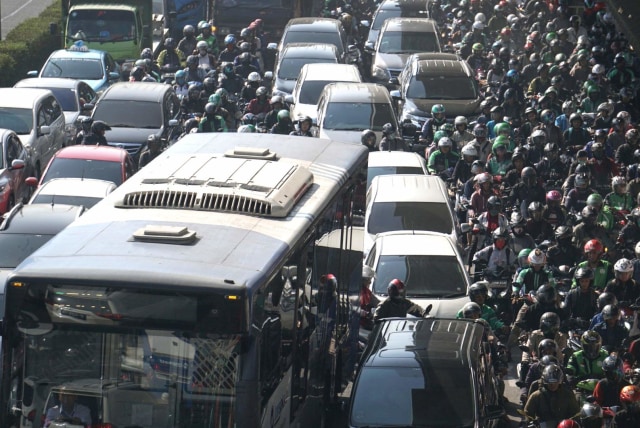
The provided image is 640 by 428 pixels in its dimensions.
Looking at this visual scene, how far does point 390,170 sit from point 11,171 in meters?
5.54

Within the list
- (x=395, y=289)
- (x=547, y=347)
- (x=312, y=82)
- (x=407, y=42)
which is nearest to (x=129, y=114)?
(x=312, y=82)

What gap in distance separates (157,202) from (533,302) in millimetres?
6357

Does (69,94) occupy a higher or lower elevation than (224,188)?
lower

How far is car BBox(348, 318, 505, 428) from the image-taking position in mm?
12195

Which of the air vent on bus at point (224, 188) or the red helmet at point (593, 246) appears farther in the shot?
the red helmet at point (593, 246)

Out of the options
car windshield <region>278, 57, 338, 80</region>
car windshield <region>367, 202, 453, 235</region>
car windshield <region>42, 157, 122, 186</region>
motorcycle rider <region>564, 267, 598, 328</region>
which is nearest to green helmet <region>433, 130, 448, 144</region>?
car windshield <region>367, 202, 453, 235</region>

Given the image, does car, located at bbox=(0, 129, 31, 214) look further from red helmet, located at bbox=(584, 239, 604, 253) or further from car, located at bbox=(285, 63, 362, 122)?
red helmet, located at bbox=(584, 239, 604, 253)

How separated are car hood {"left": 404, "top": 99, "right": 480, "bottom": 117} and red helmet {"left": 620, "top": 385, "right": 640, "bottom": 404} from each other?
1485 cm

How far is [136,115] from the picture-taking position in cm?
2555

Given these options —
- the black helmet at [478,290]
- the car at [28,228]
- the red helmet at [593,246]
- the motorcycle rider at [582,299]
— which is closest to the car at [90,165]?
the car at [28,228]

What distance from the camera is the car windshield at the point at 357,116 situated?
25547 millimetres

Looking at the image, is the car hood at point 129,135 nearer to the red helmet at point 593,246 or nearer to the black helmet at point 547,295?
the red helmet at point 593,246

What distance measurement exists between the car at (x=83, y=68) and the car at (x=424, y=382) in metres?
18.0

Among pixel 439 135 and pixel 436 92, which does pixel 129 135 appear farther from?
pixel 436 92
